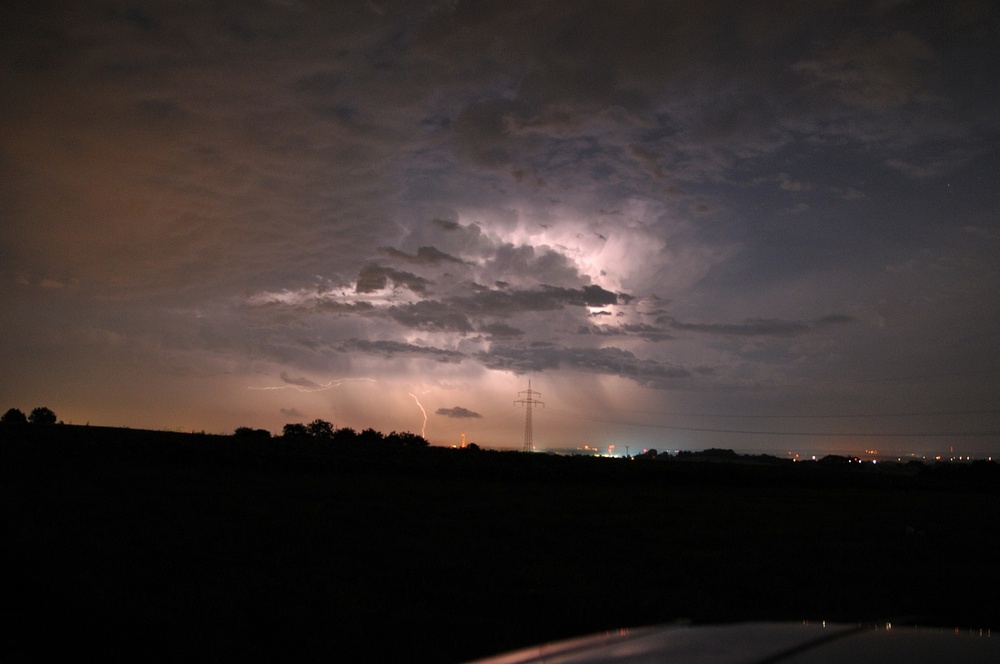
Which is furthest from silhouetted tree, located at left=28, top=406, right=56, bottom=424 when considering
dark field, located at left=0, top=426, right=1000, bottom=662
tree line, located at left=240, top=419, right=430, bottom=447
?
dark field, located at left=0, top=426, right=1000, bottom=662

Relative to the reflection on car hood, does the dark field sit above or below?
below

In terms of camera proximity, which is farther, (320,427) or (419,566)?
(320,427)

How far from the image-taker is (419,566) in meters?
9.55

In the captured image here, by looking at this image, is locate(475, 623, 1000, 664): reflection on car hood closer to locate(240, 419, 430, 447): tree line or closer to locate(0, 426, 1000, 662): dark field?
locate(0, 426, 1000, 662): dark field

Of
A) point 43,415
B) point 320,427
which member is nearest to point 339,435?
point 320,427

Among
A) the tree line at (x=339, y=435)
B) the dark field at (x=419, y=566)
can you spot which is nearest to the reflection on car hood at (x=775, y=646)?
the dark field at (x=419, y=566)

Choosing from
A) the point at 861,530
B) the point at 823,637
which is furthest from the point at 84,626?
the point at 861,530

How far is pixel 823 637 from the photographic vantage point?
9.08ft

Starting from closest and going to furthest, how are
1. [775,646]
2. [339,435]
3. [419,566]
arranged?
1. [775,646]
2. [419,566]
3. [339,435]

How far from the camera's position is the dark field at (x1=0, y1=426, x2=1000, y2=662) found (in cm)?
662

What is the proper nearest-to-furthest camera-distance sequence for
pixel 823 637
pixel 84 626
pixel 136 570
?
pixel 823 637 → pixel 84 626 → pixel 136 570

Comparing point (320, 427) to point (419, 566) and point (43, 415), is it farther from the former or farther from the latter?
point (419, 566)

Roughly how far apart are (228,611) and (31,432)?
32.0 m

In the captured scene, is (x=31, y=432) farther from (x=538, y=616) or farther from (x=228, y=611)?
(x=538, y=616)
